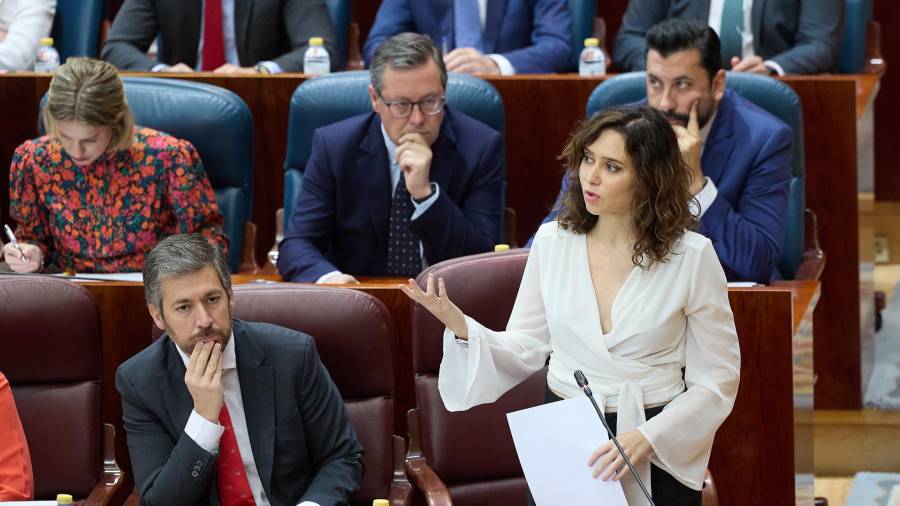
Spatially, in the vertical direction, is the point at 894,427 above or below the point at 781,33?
below

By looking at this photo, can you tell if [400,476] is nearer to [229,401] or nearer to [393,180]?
[229,401]

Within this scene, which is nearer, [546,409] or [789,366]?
[546,409]

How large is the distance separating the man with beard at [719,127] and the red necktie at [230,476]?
83 centimetres

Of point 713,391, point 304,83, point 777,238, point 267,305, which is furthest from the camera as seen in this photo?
point 304,83

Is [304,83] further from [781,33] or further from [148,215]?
[781,33]

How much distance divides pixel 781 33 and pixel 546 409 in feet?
6.34

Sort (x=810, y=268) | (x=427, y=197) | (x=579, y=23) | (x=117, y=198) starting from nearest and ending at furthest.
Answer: (x=427, y=197)
(x=117, y=198)
(x=810, y=268)
(x=579, y=23)

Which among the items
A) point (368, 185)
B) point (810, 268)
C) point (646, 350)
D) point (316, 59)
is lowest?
point (810, 268)

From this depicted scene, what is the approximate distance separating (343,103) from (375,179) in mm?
229

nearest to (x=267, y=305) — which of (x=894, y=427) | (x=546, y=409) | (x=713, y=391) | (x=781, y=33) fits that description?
(x=546, y=409)

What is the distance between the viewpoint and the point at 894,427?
294cm

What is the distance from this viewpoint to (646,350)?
1.70 meters

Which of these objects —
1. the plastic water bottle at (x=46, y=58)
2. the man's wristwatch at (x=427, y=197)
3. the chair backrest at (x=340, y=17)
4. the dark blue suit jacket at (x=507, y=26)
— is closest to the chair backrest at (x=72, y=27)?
the plastic water bottle at (x=46, y=58)

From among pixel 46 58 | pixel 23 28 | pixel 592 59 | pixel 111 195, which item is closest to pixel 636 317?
pixel 111 195
